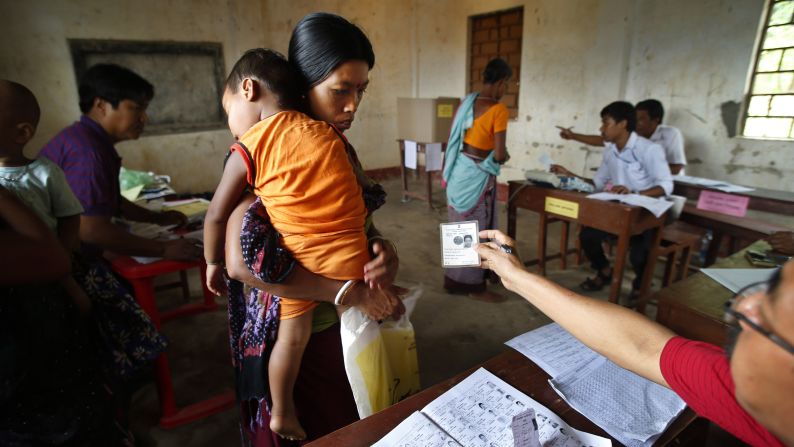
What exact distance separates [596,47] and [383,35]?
11.6 ft

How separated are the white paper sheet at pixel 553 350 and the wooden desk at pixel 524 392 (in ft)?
0.09

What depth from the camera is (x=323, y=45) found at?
37.8 inches

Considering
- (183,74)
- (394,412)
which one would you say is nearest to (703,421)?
(394,412)

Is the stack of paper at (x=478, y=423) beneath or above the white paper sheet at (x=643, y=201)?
beneath

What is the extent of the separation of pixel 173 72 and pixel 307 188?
526cm

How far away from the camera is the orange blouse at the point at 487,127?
3.04 m

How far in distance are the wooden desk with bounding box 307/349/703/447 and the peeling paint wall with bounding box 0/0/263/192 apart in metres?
5.29

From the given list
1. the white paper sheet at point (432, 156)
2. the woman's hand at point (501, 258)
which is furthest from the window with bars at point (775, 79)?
the woman's hand at point (501, 258)

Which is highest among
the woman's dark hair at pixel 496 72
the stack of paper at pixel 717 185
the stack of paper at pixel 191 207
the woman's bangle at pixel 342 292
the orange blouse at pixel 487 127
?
the woman's dark hair at pixel 496 72

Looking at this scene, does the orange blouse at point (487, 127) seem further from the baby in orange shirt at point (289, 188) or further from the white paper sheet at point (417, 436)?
the white paper sheet at point (417, 436)

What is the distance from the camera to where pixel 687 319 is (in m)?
1.41

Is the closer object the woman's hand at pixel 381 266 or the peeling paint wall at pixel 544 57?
the woman's hand at pixel 381 266

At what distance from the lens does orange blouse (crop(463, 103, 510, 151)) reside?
304 centimetres

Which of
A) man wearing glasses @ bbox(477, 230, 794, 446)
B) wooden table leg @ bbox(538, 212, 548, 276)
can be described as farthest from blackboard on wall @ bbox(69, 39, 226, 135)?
man wearing glasses @ bbox(477, 230, 794, 446)
